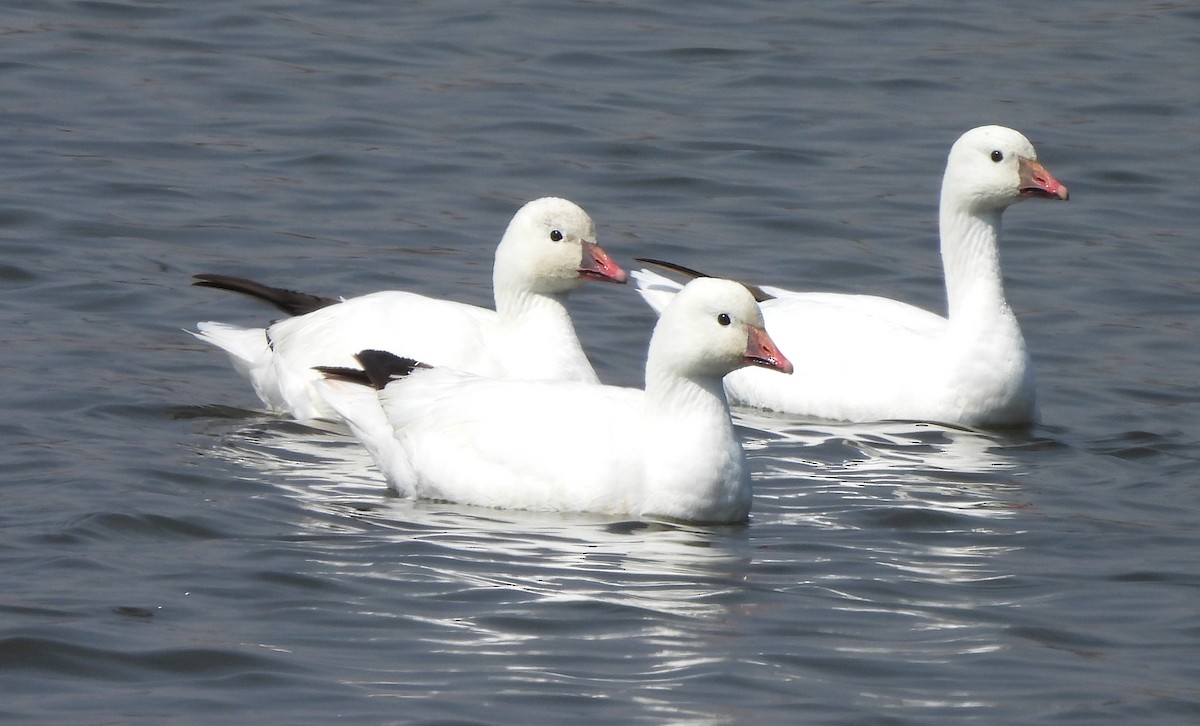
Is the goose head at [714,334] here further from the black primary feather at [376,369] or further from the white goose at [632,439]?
the black primary feather at [376,369]

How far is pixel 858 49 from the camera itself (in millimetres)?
15805

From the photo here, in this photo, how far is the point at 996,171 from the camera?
31.5ft

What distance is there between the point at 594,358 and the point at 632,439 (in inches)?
110

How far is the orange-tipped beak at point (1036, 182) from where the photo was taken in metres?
9.49

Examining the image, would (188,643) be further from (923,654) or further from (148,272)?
(148,272)

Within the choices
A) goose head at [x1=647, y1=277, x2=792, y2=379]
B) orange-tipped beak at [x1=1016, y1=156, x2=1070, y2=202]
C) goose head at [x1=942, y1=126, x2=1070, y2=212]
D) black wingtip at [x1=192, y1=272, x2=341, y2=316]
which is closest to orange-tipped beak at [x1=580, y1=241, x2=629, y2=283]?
goose head at [x1=647, y1=277, x2=792, y2=379]

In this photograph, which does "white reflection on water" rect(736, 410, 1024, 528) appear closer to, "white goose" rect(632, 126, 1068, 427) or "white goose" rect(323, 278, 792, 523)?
"white goose" rect(632, 126, 1068, 427)

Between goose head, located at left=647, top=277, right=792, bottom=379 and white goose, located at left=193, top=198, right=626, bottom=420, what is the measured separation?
1168 mm

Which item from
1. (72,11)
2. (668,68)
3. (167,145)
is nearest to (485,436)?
(167,145)

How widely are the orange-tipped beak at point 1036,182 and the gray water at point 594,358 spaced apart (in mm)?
1048

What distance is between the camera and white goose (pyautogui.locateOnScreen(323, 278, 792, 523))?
7.62 meters

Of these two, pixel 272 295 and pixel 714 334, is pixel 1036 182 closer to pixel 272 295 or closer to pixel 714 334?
pixel 714 334

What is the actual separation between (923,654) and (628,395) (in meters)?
2.09

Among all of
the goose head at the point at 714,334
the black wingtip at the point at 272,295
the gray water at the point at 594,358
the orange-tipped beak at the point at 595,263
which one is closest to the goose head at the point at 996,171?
the gray water at the point at 594,358
